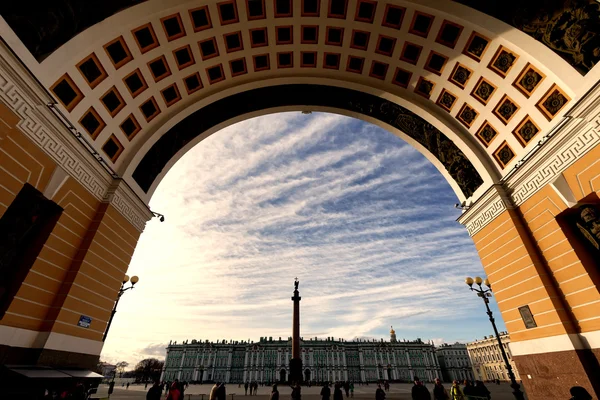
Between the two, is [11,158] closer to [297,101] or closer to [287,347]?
[297,101]

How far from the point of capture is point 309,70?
13.6m

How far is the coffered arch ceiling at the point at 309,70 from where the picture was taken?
8.57 metres

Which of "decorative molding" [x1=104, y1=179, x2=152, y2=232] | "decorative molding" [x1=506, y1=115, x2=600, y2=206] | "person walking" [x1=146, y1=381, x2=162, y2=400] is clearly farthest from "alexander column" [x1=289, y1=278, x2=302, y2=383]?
"decorative molding" [x1=506, y1=115, x2=600, y2=206]

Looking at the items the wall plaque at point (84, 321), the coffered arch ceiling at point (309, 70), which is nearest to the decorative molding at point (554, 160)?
the coffered arch ceiling at point (309, 70)

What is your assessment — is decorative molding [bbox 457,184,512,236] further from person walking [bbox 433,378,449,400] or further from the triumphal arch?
person walking [bbox 433,378,449,400]

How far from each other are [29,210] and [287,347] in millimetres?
96029

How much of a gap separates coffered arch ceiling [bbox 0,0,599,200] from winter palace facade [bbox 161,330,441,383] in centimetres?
9207

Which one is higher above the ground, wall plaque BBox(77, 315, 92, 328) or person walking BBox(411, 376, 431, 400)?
wall plaque BBox(77, 315, 92, 328)

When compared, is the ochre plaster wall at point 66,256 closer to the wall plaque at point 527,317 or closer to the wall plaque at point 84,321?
the wall plaque at point 84,321

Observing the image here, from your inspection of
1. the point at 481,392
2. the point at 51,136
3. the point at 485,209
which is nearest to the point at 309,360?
the point at 481,392

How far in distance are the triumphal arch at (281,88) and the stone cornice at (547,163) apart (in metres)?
0.05

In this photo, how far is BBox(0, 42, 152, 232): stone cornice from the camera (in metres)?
6.65

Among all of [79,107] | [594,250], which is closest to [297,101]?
[79,107]

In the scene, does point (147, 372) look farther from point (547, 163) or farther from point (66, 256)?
point (547, 163)
